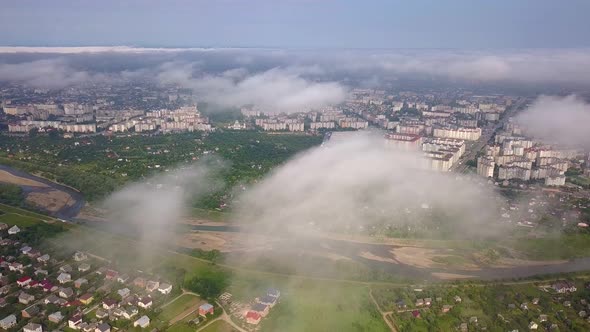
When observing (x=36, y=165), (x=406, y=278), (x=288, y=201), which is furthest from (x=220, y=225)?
(x=36, y=165)

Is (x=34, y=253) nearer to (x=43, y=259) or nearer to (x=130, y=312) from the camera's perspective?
(x=43, y=259)

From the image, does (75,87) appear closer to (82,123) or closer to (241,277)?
(82,123)

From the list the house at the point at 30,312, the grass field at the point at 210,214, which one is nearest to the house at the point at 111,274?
the house at the point at 30,312

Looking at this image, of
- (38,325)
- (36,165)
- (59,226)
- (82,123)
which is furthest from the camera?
(82,123)

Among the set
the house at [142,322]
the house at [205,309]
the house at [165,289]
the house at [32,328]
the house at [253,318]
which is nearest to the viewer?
the house at [32,328]

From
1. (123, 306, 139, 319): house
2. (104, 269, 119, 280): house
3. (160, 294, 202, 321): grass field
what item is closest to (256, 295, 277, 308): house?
(160, 294, 202, 321): grass field

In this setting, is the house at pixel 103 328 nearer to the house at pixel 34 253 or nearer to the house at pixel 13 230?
the house at pixel 34 253

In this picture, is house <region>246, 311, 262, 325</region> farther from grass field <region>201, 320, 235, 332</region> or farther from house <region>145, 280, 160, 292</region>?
house <region>145, 280, 160, 292</region>
